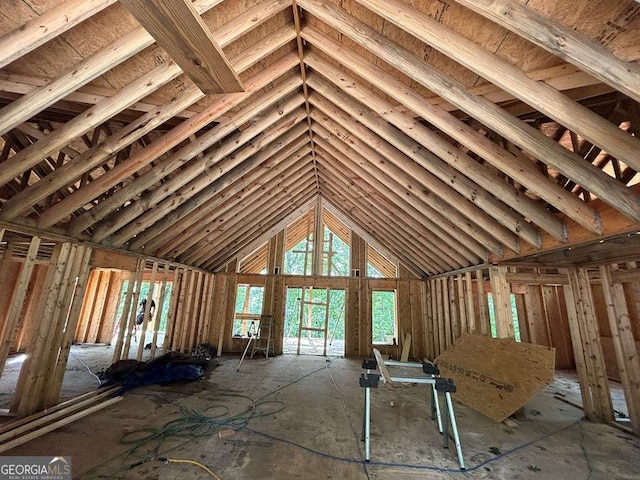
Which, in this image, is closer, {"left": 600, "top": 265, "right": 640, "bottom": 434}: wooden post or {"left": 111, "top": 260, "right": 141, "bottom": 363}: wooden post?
{"left": 600, "top": 265, "right": 640, "bottom": 434}: wooden post

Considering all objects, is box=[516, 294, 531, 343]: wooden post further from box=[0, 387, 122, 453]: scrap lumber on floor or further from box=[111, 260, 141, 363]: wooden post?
box=[111, 260, 141, 363]: wooden post

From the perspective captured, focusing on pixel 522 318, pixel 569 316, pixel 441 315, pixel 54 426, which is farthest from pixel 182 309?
pixel 522 318

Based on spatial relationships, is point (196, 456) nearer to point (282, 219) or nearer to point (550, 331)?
point (282, 219)

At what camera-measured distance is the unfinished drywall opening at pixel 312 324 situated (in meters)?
8.01

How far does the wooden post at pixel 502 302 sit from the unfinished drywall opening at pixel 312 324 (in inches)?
173

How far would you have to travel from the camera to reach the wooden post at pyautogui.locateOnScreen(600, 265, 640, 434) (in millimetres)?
3496

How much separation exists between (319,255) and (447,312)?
397cm

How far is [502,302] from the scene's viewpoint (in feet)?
14.1

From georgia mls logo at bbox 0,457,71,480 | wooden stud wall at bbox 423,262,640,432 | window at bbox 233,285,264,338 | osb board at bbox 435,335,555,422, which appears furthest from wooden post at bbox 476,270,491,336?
window at bbox 233,285,264,338

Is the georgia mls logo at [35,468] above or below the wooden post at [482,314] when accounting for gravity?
below

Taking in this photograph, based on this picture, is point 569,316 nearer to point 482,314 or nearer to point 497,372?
point 482,314

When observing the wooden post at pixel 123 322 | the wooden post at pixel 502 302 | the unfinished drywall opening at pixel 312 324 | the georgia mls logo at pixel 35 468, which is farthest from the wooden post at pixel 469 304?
the wooden post at pixel 123 322

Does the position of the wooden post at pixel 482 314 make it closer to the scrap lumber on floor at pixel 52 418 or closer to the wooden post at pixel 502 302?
the wooden post at pixel 502 302

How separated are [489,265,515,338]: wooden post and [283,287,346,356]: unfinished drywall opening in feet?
14.4
